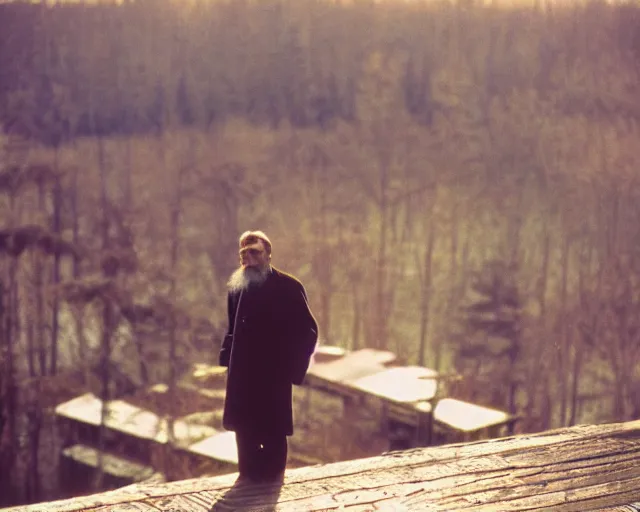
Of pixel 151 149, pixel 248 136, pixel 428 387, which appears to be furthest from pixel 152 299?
pixel 428 387

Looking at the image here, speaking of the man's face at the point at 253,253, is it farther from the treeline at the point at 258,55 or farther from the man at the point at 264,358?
the treeline at the point at 258,55

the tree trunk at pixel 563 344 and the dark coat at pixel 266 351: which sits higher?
the tree trunk at pixel 563 344

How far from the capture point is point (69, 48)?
82.3 ft

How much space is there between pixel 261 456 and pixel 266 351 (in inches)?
19.5

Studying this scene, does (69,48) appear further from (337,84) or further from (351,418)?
(351,418)

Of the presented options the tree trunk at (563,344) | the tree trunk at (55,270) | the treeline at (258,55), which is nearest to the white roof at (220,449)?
the tree trunk at (55,270)

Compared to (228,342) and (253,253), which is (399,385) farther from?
(253,253)

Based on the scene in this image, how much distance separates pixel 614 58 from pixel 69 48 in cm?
1990

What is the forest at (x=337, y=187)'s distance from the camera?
67.3ft

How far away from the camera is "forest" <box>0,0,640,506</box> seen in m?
20.5

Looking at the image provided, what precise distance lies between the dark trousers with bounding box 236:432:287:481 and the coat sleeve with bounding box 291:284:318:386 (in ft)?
1.01

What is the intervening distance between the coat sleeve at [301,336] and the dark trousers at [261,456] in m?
0.31

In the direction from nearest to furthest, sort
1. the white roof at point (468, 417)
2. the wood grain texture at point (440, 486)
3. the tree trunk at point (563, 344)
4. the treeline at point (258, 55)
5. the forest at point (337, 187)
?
the wood grain texture at point (440, 486), the white roof at point (468, 417), the tree trunk at point (563, 344), the forest at point (337, 187), the treeline at point (258, 55)

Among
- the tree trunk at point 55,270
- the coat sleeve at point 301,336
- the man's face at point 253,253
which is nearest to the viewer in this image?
the man's face at point 253,253
